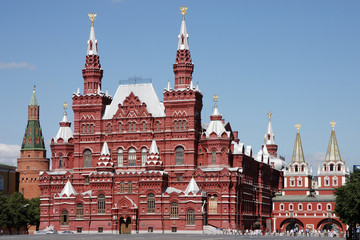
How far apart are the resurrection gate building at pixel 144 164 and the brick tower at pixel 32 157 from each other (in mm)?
31111

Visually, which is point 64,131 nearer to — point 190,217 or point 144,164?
point 144,164

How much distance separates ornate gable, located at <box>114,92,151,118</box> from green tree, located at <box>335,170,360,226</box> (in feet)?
143

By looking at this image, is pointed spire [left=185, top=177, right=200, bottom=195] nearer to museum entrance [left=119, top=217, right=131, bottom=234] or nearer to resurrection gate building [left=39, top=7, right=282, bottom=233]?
resurrection gate building [left=39, top=7, right=282, bottom=233]

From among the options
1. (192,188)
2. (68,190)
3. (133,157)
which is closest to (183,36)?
(133,157)

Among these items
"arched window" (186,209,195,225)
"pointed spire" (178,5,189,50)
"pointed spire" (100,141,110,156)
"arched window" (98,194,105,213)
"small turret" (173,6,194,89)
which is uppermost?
"pointed spire" (178,5,189,50)

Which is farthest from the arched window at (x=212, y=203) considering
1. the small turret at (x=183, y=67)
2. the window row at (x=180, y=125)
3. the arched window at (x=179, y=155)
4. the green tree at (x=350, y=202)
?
the green tree at (x=350, y=202)

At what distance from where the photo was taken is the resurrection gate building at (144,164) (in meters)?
124

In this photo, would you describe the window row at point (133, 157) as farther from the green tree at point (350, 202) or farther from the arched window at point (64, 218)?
the green tree at point (350, 202)

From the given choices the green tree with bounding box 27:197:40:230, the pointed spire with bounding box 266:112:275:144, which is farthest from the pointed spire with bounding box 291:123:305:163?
the green tree with bounding box 27:197:40:230

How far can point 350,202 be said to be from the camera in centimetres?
9444

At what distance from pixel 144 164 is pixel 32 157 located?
47659 mm

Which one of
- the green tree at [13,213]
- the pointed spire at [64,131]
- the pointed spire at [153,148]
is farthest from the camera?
the pointed spire at [64,131]

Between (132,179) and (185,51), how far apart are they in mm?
25317

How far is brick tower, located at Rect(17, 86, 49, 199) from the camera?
6511 inches
